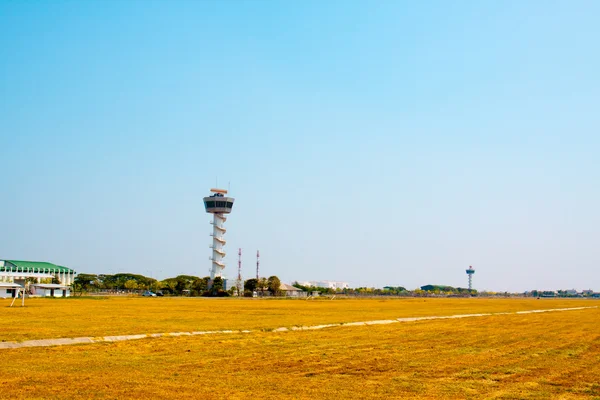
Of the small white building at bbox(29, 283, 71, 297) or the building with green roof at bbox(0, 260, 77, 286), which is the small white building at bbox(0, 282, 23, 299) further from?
the building with green roof at bbox(0, 260, 77, 286)

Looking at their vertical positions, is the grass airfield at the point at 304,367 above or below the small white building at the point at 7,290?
below

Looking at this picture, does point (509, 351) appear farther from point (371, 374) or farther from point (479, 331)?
point (479, 331)

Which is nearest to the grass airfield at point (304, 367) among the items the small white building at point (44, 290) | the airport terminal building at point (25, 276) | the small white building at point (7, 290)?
the small white building at point (7, 290)

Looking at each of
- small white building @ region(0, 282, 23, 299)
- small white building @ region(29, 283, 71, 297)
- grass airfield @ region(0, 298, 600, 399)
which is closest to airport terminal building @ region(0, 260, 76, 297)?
small white building @ region(29, 283, 71, 297)

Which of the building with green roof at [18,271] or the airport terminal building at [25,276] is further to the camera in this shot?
the building with green roof at [18,271]

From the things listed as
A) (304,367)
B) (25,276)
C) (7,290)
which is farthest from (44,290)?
(304,367)

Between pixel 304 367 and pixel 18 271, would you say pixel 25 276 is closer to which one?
pixel 18 271

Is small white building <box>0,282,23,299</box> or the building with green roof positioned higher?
the building with green roof

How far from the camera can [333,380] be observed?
66.6 ft

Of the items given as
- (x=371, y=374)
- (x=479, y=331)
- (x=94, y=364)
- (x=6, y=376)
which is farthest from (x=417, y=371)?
(x=479, y=331)

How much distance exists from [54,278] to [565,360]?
622 feet

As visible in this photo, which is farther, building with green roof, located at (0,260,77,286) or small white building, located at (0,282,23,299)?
building with green roof, located at (0,260,77,286)

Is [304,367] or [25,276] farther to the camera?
[25,276]

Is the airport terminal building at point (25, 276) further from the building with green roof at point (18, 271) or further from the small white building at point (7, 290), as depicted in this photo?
the small white building at point (7, 290)
